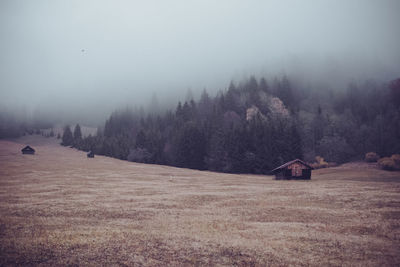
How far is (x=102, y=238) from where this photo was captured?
12.9 m

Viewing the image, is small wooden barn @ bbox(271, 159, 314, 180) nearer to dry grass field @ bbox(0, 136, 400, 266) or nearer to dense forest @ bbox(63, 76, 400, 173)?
dense forest @ bbox(63, 76, 400, 173)

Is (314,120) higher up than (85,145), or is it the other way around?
(314,120)

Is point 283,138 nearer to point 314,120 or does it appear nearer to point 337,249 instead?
point 314,120

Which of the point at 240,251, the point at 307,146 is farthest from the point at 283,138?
the point at 240,251

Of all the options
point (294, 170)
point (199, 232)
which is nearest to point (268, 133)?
point (294, 170)

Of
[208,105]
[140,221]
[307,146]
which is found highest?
[208,105]

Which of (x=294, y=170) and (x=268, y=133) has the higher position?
(x=268, y=133)

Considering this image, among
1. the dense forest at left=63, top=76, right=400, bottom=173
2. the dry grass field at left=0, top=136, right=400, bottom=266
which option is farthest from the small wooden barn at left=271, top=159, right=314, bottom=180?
the dry grass field at left=0, top=136, right=400, bottom=266

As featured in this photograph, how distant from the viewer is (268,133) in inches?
3374

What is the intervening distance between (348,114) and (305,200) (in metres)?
109

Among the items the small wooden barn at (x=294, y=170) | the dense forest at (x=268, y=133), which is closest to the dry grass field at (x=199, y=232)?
the small wooden barn at (x=294, y=170)

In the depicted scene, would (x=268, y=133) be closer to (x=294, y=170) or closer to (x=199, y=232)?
(x=294, y=170)

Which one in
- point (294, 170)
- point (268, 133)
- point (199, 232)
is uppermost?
point (268, 133)

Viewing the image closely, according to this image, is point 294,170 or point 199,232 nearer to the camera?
point 199,232
